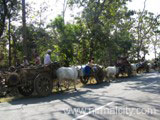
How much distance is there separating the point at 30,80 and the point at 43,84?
2.12 feet

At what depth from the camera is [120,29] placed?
40.5m

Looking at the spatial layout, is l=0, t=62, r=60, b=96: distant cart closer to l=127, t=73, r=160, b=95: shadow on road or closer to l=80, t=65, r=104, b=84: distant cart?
l=80, t=65, r=104, b=84: distant cart

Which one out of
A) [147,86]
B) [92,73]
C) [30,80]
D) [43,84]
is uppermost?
[92,73]

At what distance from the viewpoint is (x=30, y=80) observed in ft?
36.8

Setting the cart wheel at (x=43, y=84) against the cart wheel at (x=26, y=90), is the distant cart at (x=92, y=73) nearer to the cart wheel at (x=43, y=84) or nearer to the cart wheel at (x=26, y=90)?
the cart wheel at (x=43, y=84)

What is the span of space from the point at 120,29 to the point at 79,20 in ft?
52.0

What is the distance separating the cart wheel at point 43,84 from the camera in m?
10.9

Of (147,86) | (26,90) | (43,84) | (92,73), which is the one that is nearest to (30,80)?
(43,84)

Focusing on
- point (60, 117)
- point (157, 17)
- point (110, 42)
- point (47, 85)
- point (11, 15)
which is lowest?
point (60, 117)

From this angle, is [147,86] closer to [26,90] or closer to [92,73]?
[92,73]

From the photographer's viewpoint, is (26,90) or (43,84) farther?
(26,90)

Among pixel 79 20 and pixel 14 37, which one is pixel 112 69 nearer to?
pixel 79 20

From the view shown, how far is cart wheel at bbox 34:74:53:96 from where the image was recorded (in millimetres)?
10919

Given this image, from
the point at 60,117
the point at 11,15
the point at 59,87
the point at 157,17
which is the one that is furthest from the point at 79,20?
the point at 157,17
